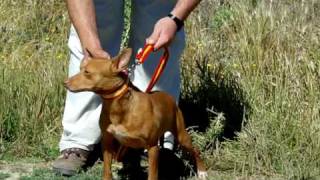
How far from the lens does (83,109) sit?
4738 mm

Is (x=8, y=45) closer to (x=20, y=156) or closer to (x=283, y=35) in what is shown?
(x=20, y=156)

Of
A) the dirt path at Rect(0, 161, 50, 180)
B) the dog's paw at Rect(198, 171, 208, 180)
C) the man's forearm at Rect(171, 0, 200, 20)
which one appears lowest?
the dirt path at Rect(0, 161, 50, 180)

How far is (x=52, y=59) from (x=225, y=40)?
1.36 m

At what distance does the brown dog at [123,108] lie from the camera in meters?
3.76

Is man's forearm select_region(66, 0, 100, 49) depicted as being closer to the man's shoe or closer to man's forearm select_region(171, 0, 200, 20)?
man's forearm select_region(171, 0, 200, 20)

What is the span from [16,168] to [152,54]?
3.39 ft

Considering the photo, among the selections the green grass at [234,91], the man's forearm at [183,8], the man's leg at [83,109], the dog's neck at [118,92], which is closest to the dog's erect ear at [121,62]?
the dog's neck at [118,92]

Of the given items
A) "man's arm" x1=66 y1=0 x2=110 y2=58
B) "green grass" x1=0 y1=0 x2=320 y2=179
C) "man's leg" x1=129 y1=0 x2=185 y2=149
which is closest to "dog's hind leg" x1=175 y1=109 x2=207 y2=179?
"green grass" x1=0 y1=0 x2=320 y2=179

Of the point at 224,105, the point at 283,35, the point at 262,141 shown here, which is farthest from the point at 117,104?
the point at 283,35

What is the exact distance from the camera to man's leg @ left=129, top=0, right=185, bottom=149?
4.65 metres

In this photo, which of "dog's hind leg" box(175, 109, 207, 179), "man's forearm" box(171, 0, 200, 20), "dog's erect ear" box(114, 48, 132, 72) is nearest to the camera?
"dog's erect ear" box(114, 48, 132, 72)

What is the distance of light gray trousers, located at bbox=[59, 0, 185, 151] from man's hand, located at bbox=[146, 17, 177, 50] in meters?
0.57

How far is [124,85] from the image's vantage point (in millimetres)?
3848

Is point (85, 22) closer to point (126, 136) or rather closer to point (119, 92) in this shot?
point (119, 92)
